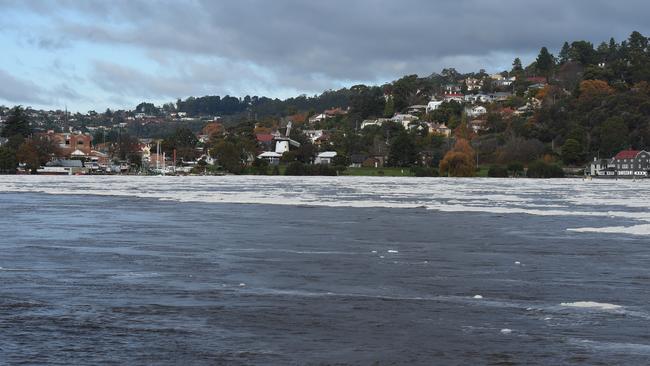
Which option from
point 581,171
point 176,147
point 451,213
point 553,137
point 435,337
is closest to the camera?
point 435,337

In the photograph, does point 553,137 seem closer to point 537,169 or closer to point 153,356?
point 537,169

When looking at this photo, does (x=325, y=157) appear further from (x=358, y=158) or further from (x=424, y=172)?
(x=424, y=172)

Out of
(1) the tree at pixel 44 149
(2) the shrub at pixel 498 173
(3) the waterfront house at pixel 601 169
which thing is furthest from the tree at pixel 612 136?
(1) the tree at pixel 44 149

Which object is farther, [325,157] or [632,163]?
[325,157]

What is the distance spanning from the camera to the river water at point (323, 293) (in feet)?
41.0

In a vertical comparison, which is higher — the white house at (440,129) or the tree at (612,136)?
the white house at (440,129)

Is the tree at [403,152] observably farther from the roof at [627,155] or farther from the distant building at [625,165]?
the roof at [627,155]

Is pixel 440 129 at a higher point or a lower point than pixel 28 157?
higher

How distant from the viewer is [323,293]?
16.9m

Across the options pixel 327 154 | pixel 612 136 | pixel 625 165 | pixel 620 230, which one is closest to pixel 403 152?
pixel 327 154

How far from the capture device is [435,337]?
1327cm

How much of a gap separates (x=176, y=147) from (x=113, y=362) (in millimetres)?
163426

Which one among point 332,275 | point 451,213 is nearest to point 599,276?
point 332,275

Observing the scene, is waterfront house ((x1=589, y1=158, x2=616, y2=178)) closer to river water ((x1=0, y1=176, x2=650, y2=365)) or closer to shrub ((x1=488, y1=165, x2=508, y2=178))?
shrub ((x1=488, y1=165, x2=508, y2=178))
